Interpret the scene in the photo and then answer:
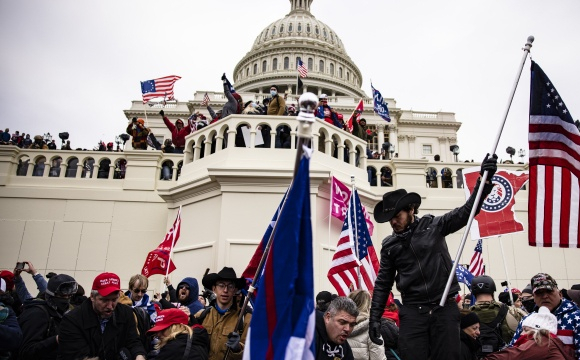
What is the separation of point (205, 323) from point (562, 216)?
3852mm

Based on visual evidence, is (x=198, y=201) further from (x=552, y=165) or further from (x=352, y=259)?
(x=552, y=165)

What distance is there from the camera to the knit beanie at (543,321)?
3824 millimetres

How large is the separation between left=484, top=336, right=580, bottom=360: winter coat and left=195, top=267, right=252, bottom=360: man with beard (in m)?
2.33

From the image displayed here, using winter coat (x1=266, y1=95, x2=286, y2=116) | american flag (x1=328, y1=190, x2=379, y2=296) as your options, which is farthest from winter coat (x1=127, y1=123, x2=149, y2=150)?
american flag (x1=328, y1=190, x2=379, y2=296)

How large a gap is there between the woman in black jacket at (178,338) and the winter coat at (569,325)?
9.26ft

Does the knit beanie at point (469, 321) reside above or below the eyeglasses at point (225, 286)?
below

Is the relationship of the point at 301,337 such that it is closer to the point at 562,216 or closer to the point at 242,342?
the point at 242,342

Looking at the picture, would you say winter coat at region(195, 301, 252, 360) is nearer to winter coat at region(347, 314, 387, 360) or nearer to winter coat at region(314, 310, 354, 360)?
winter coat at region(314, 310, 354, 360)

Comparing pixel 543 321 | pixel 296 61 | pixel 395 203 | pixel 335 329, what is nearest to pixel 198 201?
pixel 395 203

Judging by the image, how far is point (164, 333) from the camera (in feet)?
13.7

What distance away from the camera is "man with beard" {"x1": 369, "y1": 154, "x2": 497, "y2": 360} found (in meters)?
4.03

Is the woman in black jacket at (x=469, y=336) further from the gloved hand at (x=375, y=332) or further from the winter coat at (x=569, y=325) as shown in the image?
the gloved hand at (x=375, y=332)

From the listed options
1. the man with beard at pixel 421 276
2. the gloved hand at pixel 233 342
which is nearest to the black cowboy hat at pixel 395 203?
the man with beard at pixel 421 276

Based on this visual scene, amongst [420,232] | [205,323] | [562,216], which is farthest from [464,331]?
[205,323]
